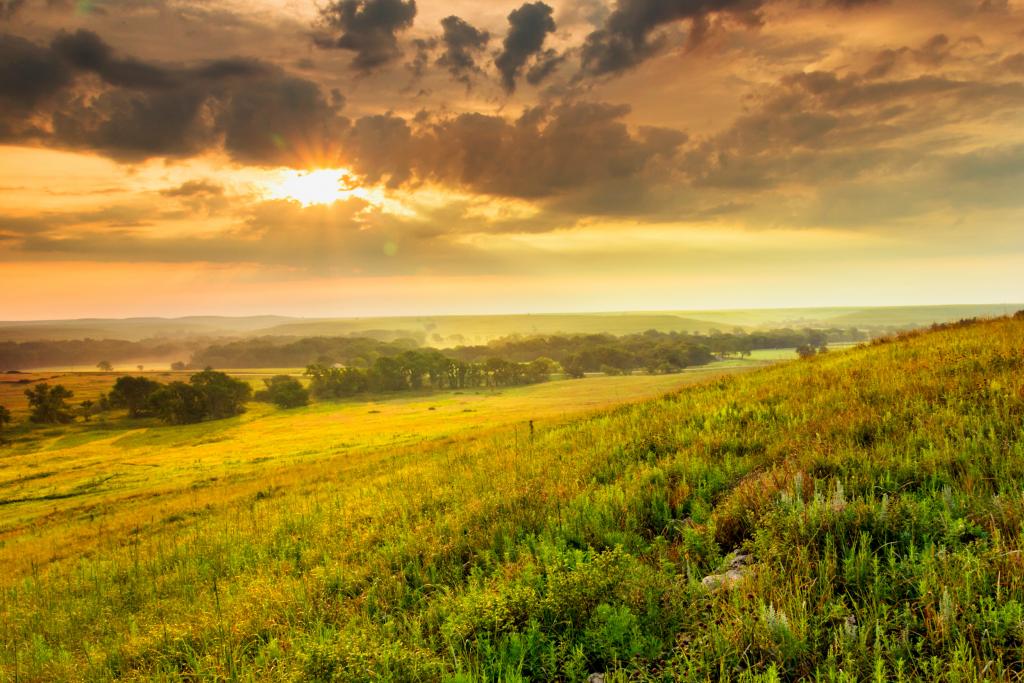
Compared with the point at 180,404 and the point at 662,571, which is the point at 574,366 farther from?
the point at 662,571

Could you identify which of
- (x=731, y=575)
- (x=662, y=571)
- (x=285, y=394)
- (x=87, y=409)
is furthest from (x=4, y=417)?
(x=731, y=575)

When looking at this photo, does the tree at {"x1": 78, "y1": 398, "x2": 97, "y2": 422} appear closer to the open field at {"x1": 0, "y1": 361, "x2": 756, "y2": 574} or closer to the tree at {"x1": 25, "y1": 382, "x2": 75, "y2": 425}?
the tree at {"x1": 25, "y1": 382, "x2": 75, "y2": 425}

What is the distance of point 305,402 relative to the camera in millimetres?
148875

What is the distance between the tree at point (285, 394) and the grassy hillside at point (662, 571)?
148611 millimetres

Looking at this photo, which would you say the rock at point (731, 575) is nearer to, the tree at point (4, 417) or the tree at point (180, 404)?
the tree at point (180, 404)

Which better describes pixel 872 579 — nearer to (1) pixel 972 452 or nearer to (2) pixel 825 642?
(2) pixel 825 642

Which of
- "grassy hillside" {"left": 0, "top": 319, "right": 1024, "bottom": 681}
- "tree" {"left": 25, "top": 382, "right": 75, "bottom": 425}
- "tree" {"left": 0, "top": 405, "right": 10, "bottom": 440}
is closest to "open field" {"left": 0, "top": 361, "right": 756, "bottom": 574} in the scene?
"tree" {"left": 25, "top": 382, "right": 75, "bottom": 425}

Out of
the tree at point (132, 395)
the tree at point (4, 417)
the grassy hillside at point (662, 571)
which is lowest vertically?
the tree at point (4, 417)

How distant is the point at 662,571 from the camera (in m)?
4.33

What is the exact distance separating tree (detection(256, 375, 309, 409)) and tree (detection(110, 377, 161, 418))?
95.9ft

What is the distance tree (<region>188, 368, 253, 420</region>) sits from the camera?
13512 centimetres

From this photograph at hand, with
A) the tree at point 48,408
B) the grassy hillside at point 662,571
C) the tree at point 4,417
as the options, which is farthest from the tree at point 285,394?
the grassy hillside at point 662,571

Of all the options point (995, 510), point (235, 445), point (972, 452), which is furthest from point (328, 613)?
point (235, 445)

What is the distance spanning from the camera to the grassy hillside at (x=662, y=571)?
3.29 metres
